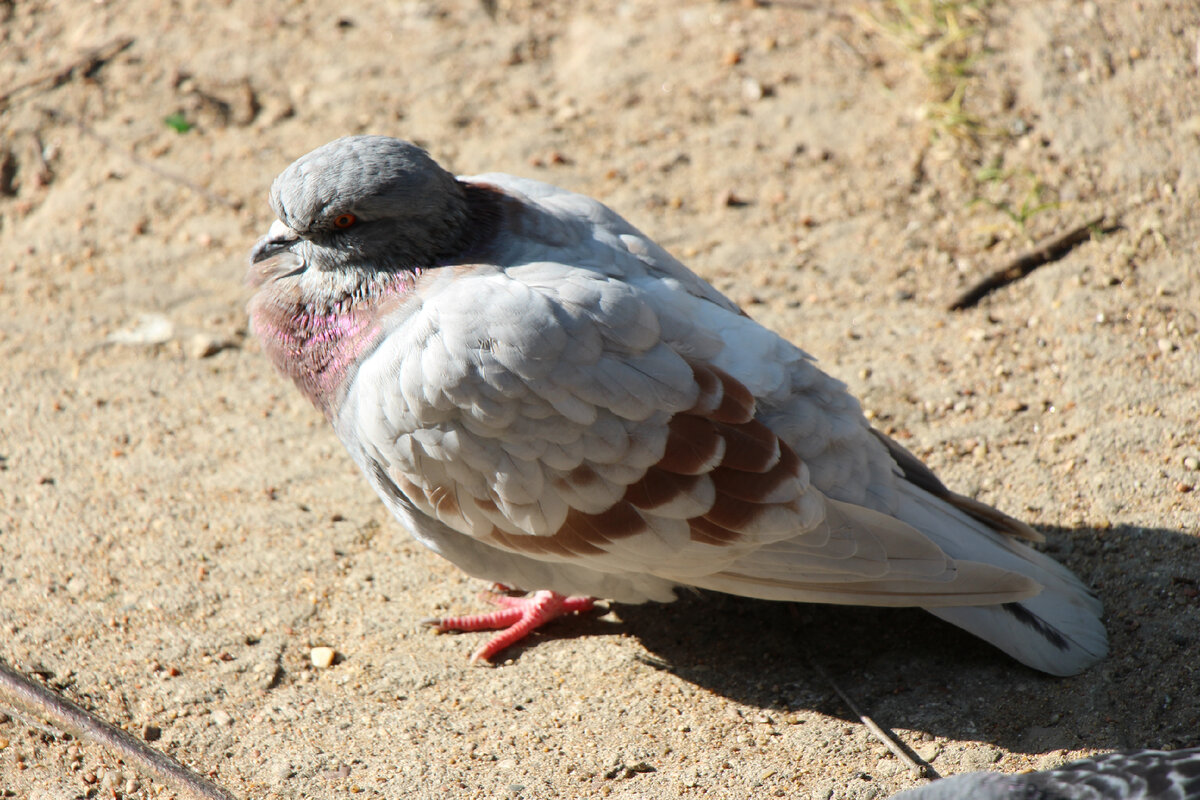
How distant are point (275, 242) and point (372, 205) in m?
0.51

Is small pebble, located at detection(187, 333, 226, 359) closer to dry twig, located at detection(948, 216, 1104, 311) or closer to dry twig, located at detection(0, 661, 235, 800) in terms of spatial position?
dry twig, located at detection(0, 661, 235, 800)

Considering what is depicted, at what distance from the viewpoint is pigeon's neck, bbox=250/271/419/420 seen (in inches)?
127

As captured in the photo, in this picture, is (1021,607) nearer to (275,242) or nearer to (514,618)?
(514,618)

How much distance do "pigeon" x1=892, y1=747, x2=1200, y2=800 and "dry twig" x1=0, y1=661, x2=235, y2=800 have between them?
2.19 meters

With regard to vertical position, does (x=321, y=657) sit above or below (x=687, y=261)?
below

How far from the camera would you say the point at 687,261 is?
504 centimetres

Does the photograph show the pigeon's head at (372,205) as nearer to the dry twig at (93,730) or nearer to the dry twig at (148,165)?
the dry twig at (93,730)

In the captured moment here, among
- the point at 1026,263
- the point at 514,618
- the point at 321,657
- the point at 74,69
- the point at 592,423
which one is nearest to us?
the point at 592,423

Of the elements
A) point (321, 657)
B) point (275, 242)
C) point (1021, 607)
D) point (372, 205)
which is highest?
point (372, 205)

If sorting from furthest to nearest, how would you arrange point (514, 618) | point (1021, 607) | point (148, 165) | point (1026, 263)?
1. point (148, 165)
2. point (1026, 263)
3. point (514, 618)
4. point (1021, 607)

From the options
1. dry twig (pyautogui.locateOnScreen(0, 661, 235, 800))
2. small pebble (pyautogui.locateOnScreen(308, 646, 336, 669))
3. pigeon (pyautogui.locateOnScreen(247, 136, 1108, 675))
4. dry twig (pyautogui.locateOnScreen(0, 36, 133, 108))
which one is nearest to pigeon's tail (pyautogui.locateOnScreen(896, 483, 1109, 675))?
pigeon (pyautogui.locateOnScreen(247, 136, 1108, 675))

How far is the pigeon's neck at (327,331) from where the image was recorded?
10.6 feet

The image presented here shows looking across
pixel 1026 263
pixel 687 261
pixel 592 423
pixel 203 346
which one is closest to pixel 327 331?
pixel 592 423

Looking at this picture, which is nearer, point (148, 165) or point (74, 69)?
point (148, 165)
